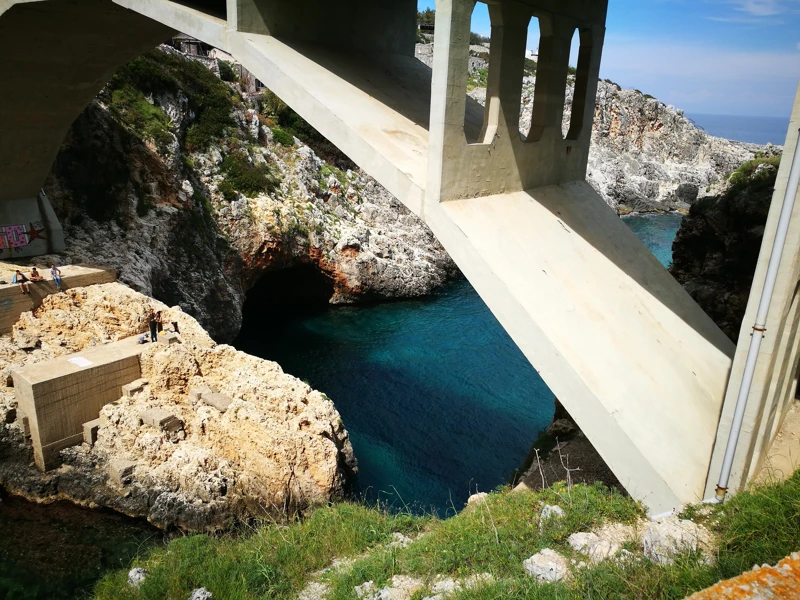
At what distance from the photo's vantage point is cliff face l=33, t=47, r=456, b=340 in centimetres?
1548

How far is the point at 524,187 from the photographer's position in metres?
7.42

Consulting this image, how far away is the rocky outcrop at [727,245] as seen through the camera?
39.0 feet

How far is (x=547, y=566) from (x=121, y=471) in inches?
302

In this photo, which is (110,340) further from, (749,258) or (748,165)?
(748,165)

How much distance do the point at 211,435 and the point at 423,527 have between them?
516cm

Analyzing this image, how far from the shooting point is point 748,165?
1404cm

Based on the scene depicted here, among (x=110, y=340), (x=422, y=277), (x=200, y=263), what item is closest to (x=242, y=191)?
(x=200, y=263)

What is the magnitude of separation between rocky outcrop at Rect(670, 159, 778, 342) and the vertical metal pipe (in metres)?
7.62

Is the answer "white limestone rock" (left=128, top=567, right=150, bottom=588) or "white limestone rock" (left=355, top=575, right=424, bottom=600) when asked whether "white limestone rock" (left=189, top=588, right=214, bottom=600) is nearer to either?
"white limestone rock" (left=128, top=567, right=150, bottom=588)

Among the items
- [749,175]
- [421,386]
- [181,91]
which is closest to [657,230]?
[749,175]

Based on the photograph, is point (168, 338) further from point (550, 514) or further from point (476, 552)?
point (550, 514)

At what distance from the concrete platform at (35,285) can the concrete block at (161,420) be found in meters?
3.82

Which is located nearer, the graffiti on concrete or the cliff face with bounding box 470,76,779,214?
the graffiti on concrete

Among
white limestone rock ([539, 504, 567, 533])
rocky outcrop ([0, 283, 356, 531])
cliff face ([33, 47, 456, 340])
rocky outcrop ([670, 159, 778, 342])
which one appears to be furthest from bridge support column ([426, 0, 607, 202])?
cliff face ([33, 47, 456, 340])
